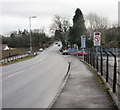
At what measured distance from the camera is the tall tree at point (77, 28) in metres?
71.1

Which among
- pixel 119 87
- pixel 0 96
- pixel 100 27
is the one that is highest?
pixel 100 27

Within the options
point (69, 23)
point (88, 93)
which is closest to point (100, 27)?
point (69, 23)

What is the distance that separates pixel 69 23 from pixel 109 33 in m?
24.0

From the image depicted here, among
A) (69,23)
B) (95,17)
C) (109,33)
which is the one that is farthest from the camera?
(69,23)

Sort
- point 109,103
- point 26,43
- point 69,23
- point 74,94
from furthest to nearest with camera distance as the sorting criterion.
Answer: point 26,43 → point 69,23 → point 74,94 → point 109,103

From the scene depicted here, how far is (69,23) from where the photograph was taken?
293 ft

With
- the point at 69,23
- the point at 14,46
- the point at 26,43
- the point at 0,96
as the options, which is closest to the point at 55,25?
the point at 69,23

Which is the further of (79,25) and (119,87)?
(79,25)

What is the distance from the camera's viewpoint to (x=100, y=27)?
236ft

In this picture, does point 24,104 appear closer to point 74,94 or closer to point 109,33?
point 74,94

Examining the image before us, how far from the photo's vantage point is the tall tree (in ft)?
233

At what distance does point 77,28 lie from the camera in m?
71.8

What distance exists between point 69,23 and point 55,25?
5292 millimetres

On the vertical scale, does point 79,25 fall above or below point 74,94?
above
